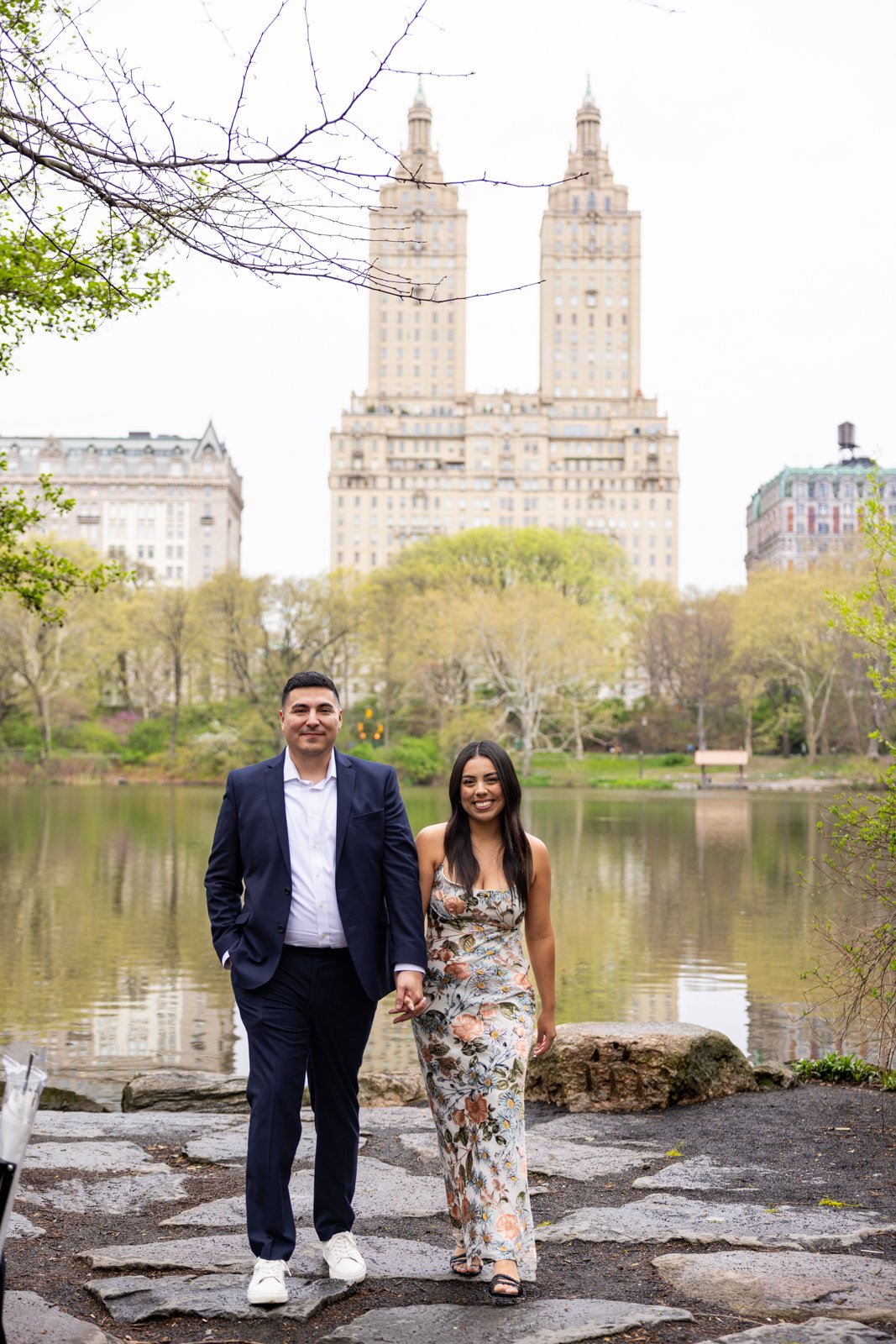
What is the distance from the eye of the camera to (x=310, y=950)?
436 cm

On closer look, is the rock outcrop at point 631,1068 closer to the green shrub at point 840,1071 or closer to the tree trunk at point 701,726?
the green shrub at point 840,1071

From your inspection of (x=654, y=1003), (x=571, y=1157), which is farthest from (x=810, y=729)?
(x=571, y=1157)

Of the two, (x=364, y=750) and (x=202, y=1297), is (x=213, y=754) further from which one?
(x=202, y=1297)

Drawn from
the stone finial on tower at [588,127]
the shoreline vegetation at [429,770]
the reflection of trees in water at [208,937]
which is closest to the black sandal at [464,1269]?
the reflection of trees in water at [208,937]

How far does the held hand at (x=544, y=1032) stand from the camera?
15.6 ft

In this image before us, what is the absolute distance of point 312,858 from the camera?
4.44m

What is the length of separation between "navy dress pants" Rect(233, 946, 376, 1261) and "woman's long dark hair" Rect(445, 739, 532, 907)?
1.67 feet

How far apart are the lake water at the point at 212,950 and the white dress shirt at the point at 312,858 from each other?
5.70 metres

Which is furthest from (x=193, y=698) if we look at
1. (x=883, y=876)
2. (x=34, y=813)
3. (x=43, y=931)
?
(x=883, y=876)

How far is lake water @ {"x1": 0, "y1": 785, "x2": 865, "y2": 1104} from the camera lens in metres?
11.5

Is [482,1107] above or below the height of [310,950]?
below

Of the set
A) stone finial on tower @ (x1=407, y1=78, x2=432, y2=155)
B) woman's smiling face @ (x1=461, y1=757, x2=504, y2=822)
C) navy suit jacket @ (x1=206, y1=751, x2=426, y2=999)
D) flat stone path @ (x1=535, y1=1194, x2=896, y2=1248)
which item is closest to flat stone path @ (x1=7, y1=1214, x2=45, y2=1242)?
navy suit jacket @ (x1=206, y1=751, x2=426, y2=999)

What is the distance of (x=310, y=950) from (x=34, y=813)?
1441 inches

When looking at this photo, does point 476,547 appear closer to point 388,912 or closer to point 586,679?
point 586,679
